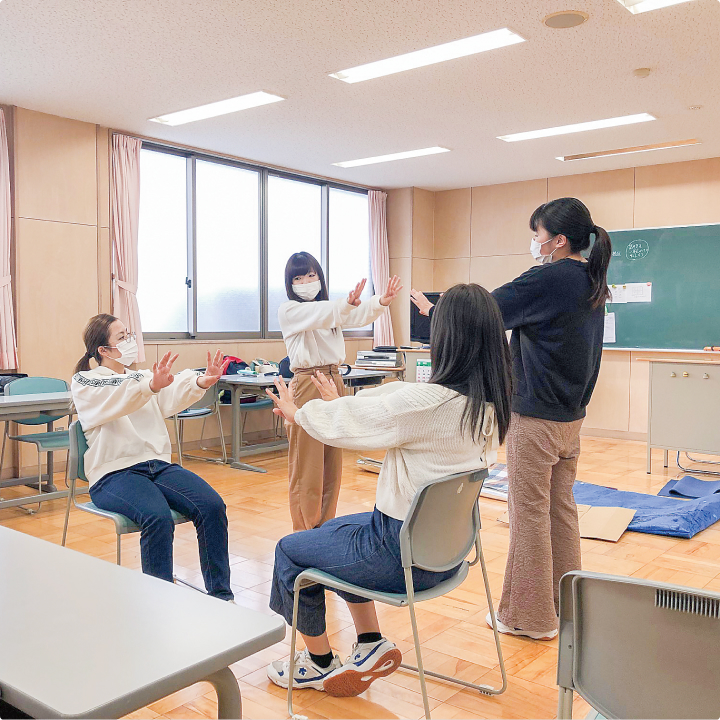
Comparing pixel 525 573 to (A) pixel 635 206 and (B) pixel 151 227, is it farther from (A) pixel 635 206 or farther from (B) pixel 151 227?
(A) pixel 635 206

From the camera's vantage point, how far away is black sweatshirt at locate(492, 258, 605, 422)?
2.47 m

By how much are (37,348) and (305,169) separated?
328 centimetres

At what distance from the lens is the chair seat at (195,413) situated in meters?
5.68

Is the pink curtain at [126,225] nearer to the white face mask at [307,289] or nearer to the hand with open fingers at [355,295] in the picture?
the white face mask at [307,289]

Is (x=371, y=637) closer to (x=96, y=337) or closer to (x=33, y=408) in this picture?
(x=96, y=337)

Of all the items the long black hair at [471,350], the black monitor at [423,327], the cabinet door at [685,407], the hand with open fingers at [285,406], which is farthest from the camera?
the cabinet door at [685,407]

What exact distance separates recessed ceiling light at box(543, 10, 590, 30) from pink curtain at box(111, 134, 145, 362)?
3.52 m

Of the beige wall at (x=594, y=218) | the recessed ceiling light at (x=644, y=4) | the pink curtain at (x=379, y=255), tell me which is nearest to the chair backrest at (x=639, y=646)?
the recessed ceiling light at (x=644, y=4)

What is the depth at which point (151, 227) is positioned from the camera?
6172mm

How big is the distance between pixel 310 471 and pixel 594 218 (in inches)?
205

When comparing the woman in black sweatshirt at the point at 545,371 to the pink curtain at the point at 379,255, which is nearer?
the woman in black sweatshirt at the point at 545,371

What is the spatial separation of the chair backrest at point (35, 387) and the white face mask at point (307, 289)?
2.03 meters

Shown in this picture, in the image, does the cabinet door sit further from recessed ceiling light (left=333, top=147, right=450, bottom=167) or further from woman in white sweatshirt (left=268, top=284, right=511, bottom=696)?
woman in white sweatshirt (left=268, top=284, right=511, bottom=696)

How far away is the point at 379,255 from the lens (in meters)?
8.27
